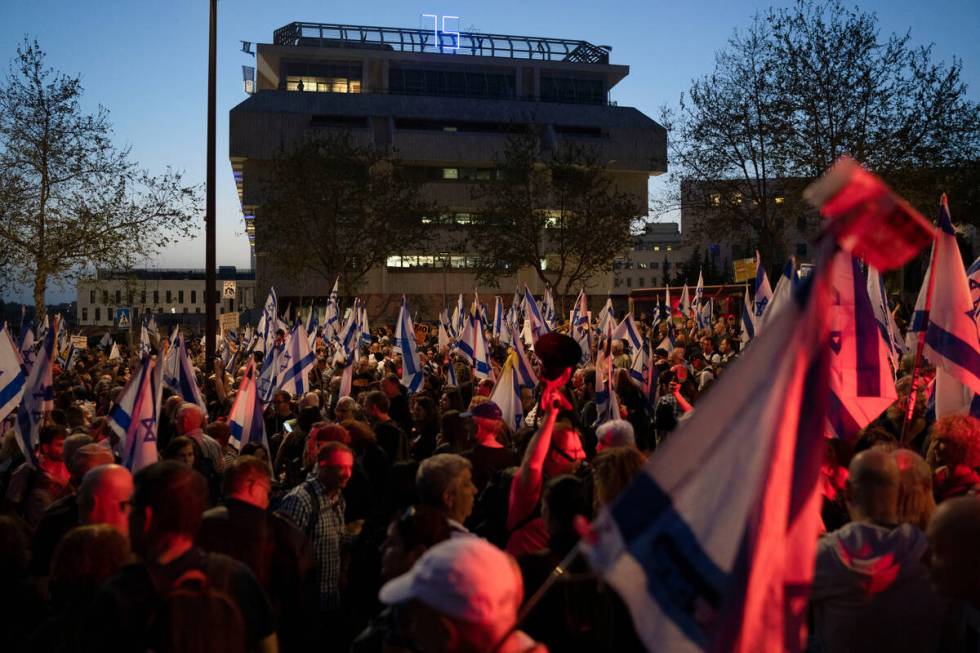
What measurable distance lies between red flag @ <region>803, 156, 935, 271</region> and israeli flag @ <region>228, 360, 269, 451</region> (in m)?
7.36

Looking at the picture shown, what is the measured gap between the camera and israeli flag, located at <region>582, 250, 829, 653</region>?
2.52 m

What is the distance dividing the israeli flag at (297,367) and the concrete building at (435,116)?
160 feet

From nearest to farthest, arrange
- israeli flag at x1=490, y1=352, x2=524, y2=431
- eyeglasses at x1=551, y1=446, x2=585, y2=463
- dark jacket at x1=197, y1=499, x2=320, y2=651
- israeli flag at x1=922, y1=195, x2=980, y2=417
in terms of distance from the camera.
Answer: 1. dark jacket at x1=197, y1=499, x2=320, y2=651
2. eyeglasses at x1=551, y1=446, x2=585, y2=463
3. israeli flag at x1=922, y1=195, x2=980, y2=417
4. israeli flag at x1=490, y1=352, x2=524, y2=431

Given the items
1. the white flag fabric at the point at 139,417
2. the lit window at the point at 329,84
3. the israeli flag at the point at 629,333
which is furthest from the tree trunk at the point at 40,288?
the lit window at the point at 329,84

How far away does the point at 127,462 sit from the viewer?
262 inches

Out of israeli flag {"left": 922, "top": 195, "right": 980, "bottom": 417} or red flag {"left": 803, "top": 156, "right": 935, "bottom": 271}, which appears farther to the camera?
israeli flag {"left": 922, "top": 195, "right": 980, "bottom": 417}

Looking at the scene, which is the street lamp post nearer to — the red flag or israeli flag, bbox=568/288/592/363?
israeli flag, bbox=568/288/592/363

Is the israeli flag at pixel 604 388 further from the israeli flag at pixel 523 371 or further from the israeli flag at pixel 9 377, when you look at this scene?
the israeli flag at pixel 9 377

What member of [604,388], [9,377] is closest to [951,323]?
[604,388]

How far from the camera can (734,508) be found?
2.54 meters

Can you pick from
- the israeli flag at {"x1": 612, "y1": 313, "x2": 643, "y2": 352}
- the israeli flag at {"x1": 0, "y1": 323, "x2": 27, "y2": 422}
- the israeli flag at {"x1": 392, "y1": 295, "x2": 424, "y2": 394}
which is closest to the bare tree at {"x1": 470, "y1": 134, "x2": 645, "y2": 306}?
the israeli flag at {"x1": 612, "y1": 313, "x2": 643, "y2": 352}

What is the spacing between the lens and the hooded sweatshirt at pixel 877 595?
367cm

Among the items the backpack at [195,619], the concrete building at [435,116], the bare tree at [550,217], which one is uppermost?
the concrete building at [435,116]

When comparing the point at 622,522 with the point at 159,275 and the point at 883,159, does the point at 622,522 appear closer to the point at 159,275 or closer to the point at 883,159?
the point at 883,159
